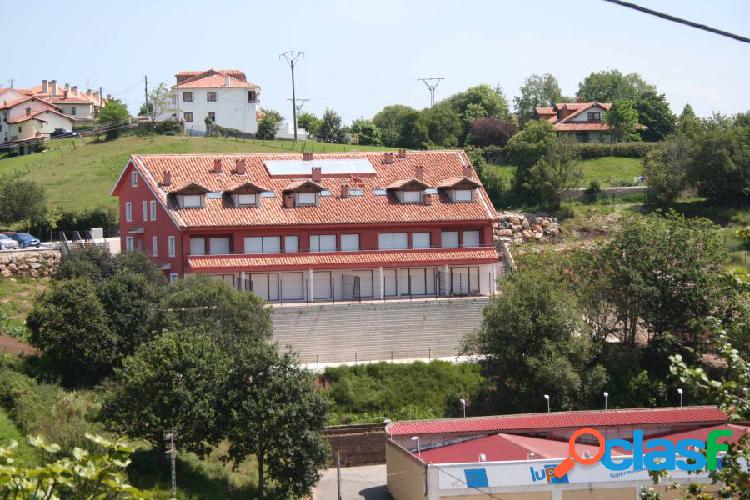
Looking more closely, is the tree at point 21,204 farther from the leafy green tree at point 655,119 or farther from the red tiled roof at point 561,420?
the leafy green tree at point 655,119

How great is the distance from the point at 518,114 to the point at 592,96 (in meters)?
7.63

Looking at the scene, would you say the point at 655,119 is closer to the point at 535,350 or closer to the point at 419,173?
the point at 419,173

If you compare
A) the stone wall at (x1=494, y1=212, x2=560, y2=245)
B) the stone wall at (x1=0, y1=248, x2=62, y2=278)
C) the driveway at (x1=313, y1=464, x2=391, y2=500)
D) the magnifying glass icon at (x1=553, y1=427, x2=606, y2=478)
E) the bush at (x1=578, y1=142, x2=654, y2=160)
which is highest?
the bush at (x1=578, y1=142, x2=654, y2=160)

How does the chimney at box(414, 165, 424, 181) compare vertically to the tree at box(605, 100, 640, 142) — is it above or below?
below

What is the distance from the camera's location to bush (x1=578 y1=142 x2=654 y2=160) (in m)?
79.8

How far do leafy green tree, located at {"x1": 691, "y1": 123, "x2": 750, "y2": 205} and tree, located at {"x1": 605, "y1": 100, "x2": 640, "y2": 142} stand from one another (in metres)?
18.7

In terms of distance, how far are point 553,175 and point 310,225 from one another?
850 inches

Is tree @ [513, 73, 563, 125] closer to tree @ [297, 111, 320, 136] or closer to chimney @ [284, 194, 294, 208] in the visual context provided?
tree @ [297, 111, 320, 136]

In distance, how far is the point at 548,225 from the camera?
64.9 metres

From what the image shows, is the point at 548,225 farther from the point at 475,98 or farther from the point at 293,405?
the point at 475,98

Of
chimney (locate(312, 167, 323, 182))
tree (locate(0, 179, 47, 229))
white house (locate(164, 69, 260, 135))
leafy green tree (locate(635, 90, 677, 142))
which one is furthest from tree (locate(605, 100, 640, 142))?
tree (locate(0, 179, 47, 229))

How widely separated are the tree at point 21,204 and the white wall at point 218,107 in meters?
20.4

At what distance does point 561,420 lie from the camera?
1602 inches

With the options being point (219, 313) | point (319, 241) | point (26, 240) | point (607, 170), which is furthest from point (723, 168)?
point (26, 240)
